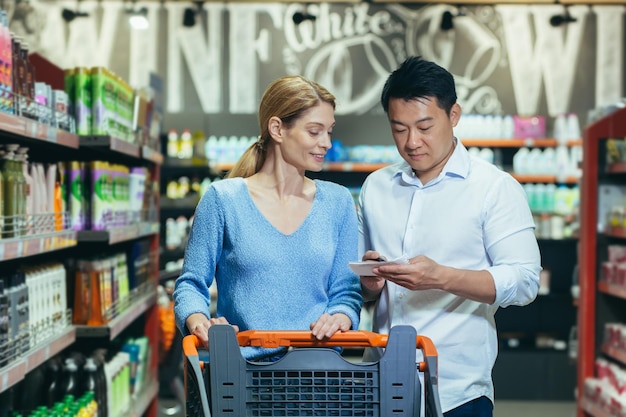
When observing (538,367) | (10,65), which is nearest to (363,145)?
(538,367)

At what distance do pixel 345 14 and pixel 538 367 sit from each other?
4195 mm

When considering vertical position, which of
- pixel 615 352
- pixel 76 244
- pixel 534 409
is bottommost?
pixel 534 409

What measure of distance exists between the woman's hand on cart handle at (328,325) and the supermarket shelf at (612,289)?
10.2ft

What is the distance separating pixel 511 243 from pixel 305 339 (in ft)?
2.17

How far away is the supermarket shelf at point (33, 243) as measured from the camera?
9.11 feet

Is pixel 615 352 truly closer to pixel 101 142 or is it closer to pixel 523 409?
pixel 523 409

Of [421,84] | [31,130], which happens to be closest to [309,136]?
[421,84]

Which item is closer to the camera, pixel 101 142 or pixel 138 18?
pixel 101 142

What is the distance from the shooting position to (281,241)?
7.59 ft

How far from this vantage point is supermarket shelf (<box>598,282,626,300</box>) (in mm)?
4938

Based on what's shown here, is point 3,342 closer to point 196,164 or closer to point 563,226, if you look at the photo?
point 196,164

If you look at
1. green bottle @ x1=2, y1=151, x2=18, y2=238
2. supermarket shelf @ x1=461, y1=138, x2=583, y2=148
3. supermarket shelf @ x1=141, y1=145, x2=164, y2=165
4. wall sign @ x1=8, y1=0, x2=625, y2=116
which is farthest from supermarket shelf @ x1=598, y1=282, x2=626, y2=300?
wall sign @ x1=8, y1=0, x2=625, y2=116

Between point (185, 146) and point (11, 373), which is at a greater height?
point (185, 146)

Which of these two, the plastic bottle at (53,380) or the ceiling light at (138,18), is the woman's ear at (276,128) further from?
the ceiling light at (138,18)
